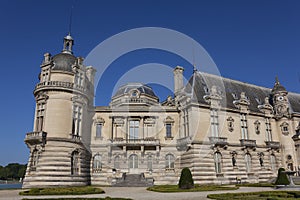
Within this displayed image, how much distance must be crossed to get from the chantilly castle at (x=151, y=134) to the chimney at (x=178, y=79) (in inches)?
6.3

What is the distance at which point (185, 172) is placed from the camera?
79.9 feet

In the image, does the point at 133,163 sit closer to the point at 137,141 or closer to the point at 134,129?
the point at 137,141

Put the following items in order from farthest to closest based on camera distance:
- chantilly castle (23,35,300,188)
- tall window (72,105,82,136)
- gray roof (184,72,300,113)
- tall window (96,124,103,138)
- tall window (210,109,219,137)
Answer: gray roof (184,72,300,113), tall window (96,124,103,138), tall window (210,109,219,137), tall window (72,105,82,136), chantilly castle (23,35,300,188)

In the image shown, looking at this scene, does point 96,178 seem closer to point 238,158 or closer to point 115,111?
point 115,111

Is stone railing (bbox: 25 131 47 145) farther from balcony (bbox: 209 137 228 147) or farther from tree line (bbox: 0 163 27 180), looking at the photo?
tree line (bbox: 0 163 27 180)

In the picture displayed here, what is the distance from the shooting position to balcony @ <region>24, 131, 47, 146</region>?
29547 mm

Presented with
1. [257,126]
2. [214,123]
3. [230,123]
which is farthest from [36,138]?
[257,126]

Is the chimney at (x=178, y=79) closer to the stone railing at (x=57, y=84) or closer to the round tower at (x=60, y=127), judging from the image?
the round tower at (x=60, y=127)

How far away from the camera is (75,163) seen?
31.9 m

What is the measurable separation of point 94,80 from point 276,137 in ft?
103

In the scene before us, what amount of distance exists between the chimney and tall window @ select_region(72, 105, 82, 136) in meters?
15.2

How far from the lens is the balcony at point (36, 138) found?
29.5 metres

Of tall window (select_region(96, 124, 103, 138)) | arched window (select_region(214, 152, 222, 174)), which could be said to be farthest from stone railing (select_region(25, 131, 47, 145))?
arched window (select_region(214, 152, 222, 174))

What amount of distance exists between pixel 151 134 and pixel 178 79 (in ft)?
33.3
